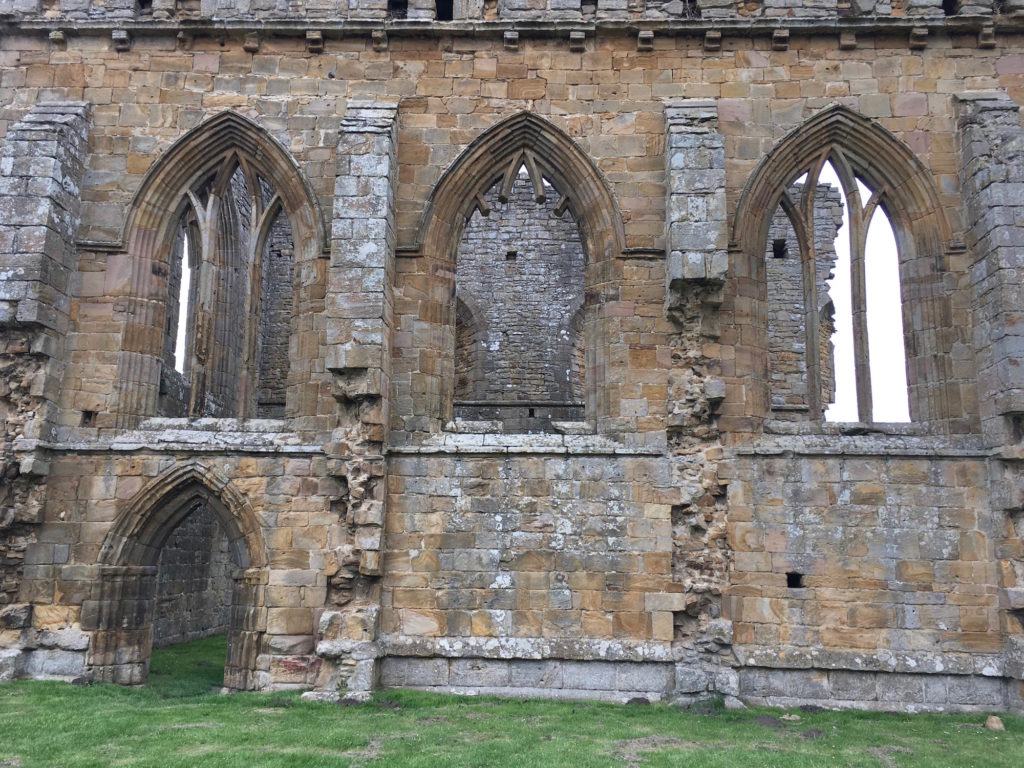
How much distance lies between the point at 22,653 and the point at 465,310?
9815 millimetres

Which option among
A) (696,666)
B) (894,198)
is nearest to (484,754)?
(696,666)

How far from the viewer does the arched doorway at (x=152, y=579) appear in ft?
29.5

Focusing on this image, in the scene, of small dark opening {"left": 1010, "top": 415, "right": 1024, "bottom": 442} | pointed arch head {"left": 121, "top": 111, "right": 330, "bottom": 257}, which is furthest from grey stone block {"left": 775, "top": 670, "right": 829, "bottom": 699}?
pointed arch head {"left": 121, "top": 111, "right": 330, "bottom": 257}

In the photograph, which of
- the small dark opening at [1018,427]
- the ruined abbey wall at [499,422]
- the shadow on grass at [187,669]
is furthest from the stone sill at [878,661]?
the shadow on grass at [187,669]

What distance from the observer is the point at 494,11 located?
10266 millimetres

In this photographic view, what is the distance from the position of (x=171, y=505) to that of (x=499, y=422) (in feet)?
12.9

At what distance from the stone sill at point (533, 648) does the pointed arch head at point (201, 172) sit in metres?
4.75

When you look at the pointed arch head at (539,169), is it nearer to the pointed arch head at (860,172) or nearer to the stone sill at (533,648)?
the pointed arch head at (860,172)

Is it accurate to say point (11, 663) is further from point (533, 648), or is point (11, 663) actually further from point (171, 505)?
point (533, 648)

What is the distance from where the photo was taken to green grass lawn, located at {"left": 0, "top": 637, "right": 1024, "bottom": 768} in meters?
6.37

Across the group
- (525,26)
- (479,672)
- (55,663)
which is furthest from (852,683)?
(55,663)

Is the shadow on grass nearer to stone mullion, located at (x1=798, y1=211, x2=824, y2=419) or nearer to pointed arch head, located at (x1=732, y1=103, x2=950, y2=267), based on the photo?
stone mullion, located at (x1=798, y1=211, x2=824, y2=419)

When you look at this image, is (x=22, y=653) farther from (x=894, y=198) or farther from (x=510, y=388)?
(x=894, y=198)

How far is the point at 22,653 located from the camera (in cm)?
888
